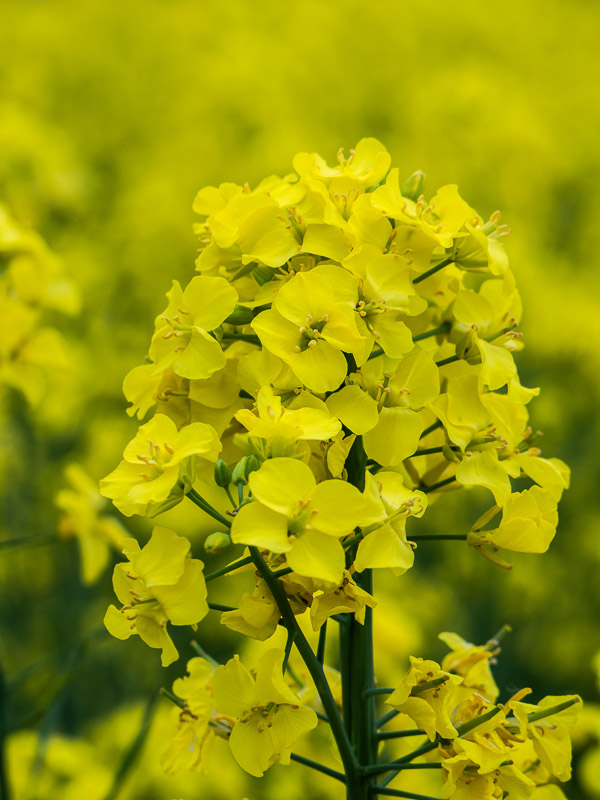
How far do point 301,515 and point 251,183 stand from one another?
3.81m

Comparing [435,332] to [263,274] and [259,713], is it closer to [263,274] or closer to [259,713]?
[263,274]

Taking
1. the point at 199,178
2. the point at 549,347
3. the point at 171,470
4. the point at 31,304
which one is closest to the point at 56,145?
the point at 199,178

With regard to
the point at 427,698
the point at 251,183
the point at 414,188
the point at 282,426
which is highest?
the point at 414,188

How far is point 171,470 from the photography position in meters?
0.64

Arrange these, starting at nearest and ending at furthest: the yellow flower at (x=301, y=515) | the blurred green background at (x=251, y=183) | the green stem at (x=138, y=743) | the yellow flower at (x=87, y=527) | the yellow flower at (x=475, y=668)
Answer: the yellow flower at (x=301, y=515) < the yellow flower at (x=475, y=668) < the green stem at (x=138, y=743) < the yellow flower at (x=87, y=527) < the blurred green background at (x=251, y=183)

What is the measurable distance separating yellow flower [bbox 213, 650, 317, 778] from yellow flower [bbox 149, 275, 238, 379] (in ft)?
0.75

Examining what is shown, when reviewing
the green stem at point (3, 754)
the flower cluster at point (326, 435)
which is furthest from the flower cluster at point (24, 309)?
the flower cluster at point (326, 435)

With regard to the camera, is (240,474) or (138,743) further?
(138,743)

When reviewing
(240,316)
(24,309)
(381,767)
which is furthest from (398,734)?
(24,309)

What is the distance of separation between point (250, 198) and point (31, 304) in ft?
2.46

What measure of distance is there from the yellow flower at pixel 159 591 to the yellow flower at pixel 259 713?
52 millimetres

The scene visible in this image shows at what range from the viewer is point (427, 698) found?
0.67m

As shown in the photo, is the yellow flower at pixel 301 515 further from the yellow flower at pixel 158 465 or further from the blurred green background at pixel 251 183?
the blurred green background at pixel 251 183

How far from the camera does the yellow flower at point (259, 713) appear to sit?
0.64 metres
